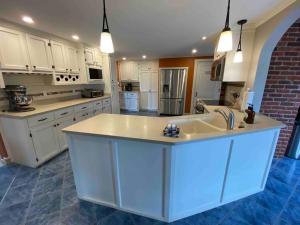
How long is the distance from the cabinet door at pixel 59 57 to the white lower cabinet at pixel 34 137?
932 millimetres

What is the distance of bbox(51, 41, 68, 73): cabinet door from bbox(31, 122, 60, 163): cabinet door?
1.23 metres

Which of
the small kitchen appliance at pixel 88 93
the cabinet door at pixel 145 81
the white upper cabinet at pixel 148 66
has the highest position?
the white upper cabinet at pixel 148 66

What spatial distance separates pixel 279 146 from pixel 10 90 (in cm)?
459

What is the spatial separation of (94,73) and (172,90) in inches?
115

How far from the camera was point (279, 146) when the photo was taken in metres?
2.43

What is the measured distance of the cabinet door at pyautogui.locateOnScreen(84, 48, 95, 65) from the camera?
351 cm

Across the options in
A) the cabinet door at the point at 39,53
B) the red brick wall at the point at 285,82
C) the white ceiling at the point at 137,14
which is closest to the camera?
the white ceiling at the point at 137,14

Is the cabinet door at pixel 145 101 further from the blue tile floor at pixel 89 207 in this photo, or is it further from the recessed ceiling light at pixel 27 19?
the blue tile floor at pixel 89 207

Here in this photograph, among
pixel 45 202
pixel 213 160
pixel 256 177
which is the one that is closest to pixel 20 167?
pixel 45 202

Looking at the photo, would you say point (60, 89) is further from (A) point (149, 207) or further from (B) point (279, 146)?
(B) point (279, 146)

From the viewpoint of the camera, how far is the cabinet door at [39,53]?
2363 millimetres

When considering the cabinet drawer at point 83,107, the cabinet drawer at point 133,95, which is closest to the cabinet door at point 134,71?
the cabinet drawer at point 133,95

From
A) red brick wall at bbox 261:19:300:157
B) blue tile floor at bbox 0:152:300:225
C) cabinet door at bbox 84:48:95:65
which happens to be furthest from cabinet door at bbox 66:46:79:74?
red brick wall at bbox 261:19:300:157

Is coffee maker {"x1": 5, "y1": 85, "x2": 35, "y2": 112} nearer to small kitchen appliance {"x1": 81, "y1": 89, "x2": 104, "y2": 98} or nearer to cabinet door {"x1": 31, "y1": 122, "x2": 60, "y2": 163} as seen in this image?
cabinet door {"x1": 31, "y1": 122, "x2": 60, "y2": 163}
